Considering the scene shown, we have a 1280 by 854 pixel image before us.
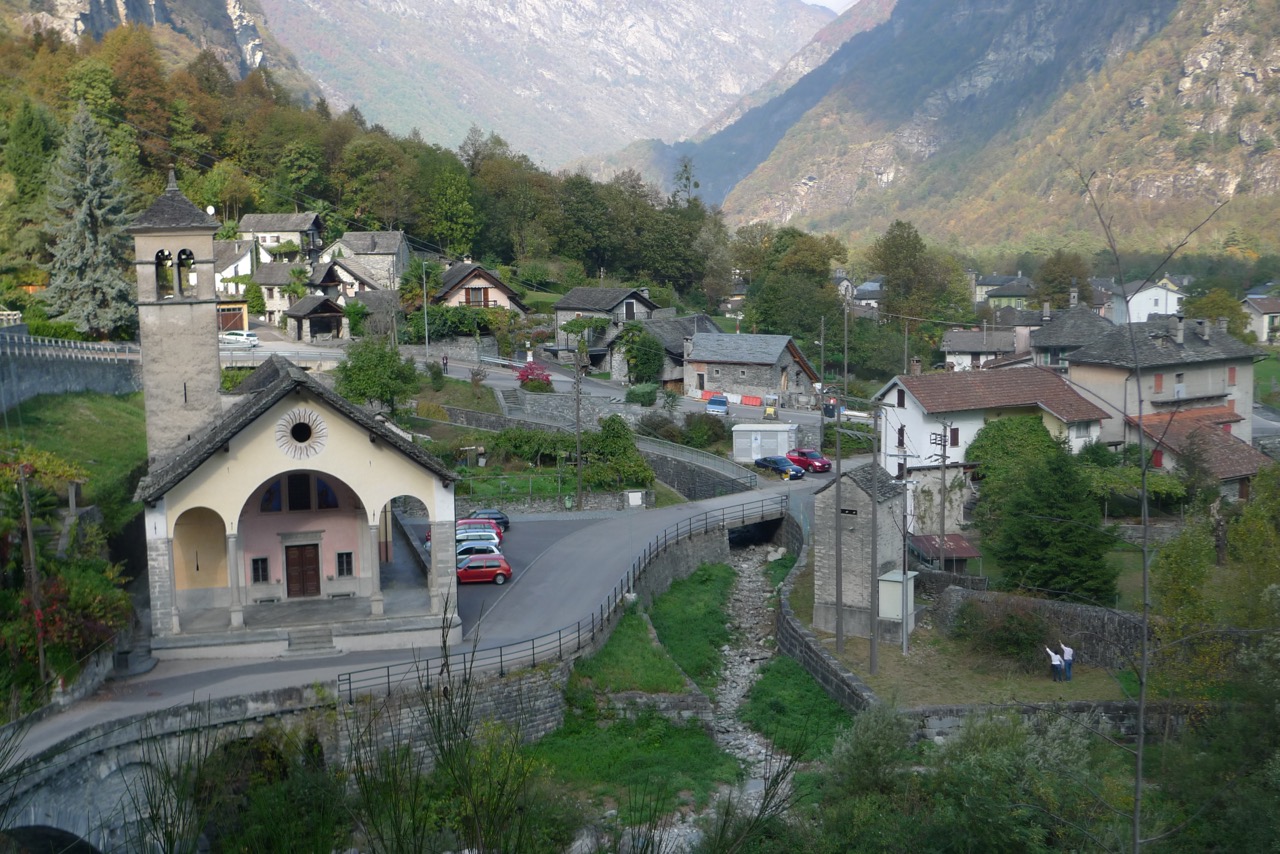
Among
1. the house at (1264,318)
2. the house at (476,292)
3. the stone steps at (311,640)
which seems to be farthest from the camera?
the house at (1264,318)

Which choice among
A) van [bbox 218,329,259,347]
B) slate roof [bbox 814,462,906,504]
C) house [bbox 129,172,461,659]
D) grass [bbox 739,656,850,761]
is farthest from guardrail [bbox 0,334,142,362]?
slate roof [bbox 814,462,906,504]

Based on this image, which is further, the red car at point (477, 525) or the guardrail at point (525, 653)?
the red car at point (477, 525)

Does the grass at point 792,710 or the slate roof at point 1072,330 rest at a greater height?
the slate roof at point 1072,330

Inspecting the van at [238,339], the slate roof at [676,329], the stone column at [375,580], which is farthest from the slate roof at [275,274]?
the stone column at [375,580]

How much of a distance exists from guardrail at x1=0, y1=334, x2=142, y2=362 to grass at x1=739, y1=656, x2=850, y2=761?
24157 mm

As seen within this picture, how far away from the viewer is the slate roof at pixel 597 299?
70250 mm

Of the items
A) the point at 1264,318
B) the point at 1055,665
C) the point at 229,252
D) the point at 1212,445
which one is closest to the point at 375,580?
the point at 1055,665

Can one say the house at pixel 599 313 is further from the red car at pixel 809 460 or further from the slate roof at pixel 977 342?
the red car at pixel 809 460

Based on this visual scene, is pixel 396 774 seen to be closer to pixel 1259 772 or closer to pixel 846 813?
pixel 846 813

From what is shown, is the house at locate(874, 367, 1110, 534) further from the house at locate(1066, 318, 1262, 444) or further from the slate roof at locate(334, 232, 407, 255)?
the slate roof at locate(334, 232, 407, 255)

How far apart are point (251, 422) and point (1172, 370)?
121 feet

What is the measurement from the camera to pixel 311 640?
25016 millimetres

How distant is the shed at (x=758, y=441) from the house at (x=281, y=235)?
133ft

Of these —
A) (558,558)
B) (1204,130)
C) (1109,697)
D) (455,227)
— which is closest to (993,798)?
(1109,697)
